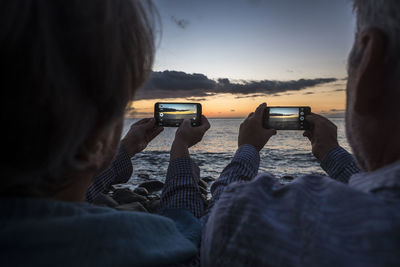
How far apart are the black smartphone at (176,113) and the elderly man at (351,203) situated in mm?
1845

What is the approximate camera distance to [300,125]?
8.93ft

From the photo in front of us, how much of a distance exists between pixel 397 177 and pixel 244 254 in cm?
53

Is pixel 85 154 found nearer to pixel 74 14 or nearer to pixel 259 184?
pixel 74 14

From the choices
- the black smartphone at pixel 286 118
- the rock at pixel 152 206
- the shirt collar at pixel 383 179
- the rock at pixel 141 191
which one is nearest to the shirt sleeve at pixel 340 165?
the black smartphone at pixel 286 118

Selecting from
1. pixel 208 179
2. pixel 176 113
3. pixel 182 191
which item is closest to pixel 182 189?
pixel 182 191

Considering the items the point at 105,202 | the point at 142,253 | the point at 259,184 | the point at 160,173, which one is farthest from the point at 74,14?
the point at 160,173

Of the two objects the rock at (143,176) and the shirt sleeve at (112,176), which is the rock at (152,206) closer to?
the shirt sleeve at (112,176)

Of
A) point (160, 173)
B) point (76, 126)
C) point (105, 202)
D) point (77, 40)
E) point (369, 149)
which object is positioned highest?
point (77, 40)

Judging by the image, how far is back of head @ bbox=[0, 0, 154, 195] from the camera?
602mm

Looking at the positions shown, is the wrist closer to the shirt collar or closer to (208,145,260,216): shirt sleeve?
(208,145,260,216): shirt sleeve

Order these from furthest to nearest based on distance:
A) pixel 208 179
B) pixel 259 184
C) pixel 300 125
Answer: pixel 208 179, pixel 300 125, pixel 259 184

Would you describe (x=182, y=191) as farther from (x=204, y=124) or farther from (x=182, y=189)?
(x=204, y=124)

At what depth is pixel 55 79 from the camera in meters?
0.63

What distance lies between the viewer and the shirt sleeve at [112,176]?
1741 mm
